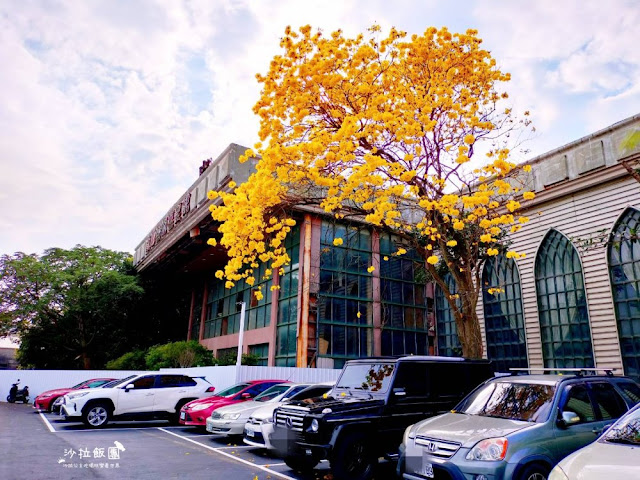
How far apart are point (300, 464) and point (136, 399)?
753 centimetres

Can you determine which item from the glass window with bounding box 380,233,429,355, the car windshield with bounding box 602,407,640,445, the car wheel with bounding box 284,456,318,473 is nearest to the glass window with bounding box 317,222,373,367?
the glass window with bounding box 380,233,429,355

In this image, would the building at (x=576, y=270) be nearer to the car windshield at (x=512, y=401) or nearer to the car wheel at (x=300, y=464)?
the car windshield at (x=512, y=401)

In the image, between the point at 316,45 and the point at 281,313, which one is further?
the point at 281,313

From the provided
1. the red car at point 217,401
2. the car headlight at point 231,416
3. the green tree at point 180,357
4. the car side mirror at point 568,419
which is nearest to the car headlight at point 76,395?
the red car at point 217,401

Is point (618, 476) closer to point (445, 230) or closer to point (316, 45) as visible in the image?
point (445, 230)

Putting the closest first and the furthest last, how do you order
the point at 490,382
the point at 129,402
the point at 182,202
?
1. the point at 490,382
2. the point at 129,402
3. the point at 182,202

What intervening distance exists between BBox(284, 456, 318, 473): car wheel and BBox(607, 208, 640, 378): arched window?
13.5 m

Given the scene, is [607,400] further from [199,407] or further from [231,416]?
[199,407]

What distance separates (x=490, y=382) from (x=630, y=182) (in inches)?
528

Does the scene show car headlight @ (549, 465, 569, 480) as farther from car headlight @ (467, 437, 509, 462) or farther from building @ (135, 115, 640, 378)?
building @ (135, 115, 640, 378)

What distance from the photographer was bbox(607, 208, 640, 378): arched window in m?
16.1

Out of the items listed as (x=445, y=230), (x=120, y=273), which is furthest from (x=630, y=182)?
(x=120, y=273)

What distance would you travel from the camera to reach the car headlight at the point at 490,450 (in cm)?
522

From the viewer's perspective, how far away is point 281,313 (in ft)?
75.3
